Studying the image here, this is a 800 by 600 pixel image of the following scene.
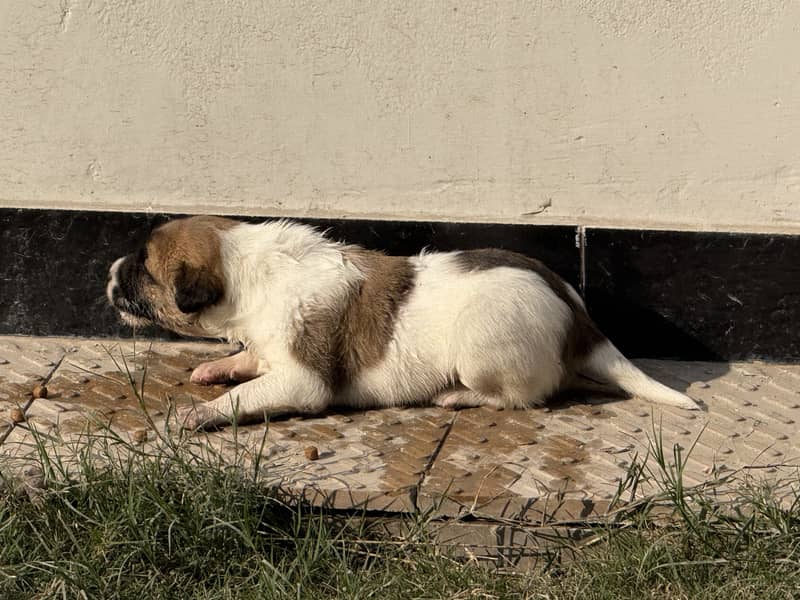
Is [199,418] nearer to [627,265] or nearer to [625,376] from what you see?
[625,376]

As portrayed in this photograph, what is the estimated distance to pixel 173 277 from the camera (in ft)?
18.8

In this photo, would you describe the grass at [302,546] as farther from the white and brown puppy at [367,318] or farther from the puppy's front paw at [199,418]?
the white and brown puppy at [367,318]

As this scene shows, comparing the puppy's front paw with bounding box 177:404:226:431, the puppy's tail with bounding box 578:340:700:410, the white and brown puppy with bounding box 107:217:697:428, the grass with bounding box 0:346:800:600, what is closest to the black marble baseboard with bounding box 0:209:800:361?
the white and brown puppy with bounding box 107:217:697:428

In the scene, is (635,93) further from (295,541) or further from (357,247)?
(295,541)

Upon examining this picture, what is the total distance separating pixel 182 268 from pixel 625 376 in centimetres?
208

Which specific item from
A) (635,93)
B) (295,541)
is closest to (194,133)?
(635,93)

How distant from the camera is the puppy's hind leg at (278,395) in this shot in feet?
18.3

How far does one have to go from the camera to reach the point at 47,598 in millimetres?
4305

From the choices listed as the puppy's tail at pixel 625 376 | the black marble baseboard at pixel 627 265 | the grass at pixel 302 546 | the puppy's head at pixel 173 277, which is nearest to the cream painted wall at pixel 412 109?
the black marble baseboard at pixel 627 265

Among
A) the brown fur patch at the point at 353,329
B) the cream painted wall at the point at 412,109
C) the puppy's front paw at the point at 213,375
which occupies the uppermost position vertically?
the cream painted wall at the point at 412,109

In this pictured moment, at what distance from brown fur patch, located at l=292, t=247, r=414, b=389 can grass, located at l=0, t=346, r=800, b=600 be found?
1.02 meters

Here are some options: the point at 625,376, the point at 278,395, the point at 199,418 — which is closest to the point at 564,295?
the point at 625,376

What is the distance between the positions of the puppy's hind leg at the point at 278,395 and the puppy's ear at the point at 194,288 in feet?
1.39

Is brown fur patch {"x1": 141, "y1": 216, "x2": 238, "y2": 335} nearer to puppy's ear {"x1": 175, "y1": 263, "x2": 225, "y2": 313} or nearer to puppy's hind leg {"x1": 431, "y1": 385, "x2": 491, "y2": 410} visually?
puppy's ear {"x1": 175, "y1": 263, "x2": 225, "y2": 313}
